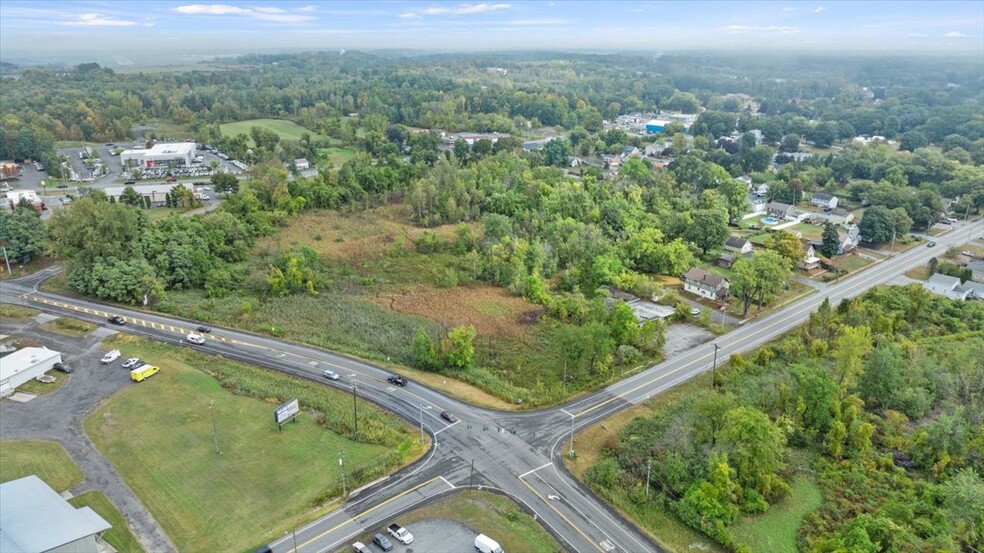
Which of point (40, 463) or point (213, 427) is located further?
point (213, 427)

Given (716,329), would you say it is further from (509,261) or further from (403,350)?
(403,350)

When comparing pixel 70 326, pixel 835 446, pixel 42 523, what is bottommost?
pixel 835 446

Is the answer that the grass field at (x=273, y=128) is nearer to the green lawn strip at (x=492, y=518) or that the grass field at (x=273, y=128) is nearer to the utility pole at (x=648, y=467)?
the green lawn strip at (x=492, y=518)

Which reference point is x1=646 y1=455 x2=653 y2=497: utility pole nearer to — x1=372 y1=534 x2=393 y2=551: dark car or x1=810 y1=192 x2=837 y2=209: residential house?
x1=372 y1=534 x2=393 y2=551: dark car

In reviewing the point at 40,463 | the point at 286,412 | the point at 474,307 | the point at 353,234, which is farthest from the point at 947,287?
the point at 40,463

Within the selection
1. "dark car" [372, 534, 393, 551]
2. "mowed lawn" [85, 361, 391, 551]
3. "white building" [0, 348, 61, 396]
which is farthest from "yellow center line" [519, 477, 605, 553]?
"white building" [0, 348, 61, 396]

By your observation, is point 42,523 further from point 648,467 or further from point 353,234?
point 353,234

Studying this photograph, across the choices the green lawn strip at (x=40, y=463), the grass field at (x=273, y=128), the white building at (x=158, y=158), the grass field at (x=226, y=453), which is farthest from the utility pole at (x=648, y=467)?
the grass field at (x=273, y=128)
